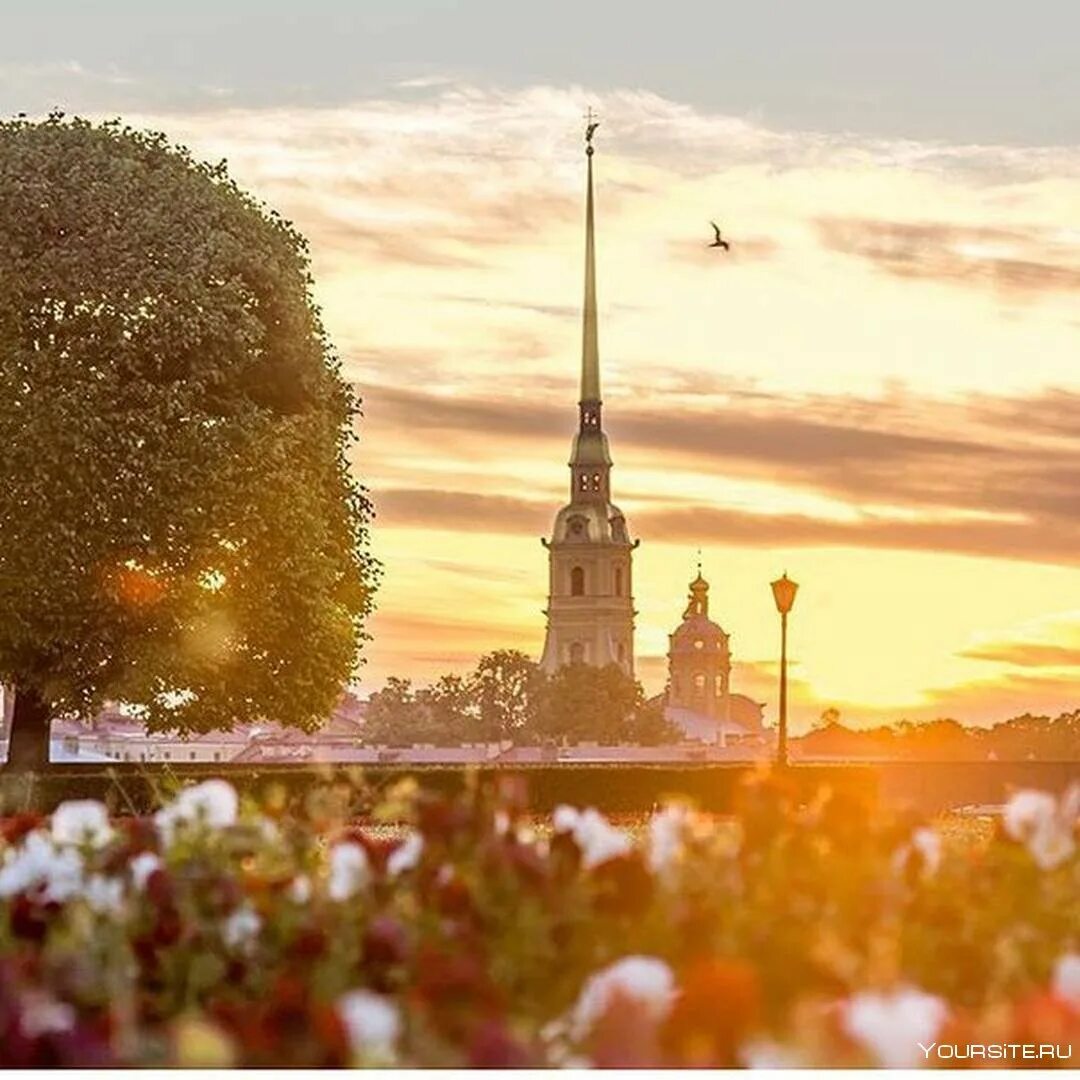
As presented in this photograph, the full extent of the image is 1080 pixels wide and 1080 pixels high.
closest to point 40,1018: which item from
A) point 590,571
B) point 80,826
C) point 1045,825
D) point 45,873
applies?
point 45,873

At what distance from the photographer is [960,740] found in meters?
122

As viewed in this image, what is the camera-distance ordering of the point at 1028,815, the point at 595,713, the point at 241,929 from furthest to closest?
the point at 595,713
the point at 1028,815
the point at 241,929

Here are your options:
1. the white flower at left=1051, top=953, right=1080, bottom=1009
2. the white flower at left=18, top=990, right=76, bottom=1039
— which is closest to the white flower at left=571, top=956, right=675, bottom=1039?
the white flower at left=1051, top=953, right=1080, bottom=1009

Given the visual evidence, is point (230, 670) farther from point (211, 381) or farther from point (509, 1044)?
point (509, 1044)

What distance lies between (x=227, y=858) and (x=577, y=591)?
7286 inches

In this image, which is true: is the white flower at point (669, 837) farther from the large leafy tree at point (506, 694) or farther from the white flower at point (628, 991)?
the large leafy tree at point (506, 694)

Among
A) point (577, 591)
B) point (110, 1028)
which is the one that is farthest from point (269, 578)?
point (577, 591)

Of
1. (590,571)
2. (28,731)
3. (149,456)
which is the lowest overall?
(28,731)

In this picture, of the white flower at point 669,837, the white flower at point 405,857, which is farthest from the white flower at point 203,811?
the white flower at point 669,837

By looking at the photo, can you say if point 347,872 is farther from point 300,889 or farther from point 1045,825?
point 1045,825

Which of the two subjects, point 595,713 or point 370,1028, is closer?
point 370,1028

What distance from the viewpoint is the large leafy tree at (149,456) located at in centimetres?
3641

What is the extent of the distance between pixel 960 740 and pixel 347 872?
116m

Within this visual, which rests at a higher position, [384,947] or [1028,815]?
[1028,815]
